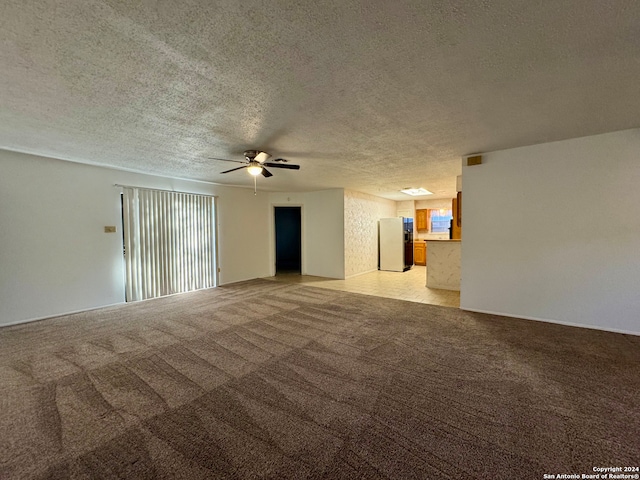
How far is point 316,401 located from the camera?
1929mm

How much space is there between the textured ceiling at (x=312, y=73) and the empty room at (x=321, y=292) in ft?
0.06

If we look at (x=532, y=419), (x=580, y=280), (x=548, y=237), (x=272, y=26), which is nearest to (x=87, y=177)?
(x=272, y=26)

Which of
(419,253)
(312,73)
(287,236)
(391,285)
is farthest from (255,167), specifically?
(419,253)

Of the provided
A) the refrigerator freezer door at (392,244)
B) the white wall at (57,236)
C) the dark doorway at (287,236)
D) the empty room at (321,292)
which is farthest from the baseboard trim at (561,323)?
the dark doorway at (287,236)

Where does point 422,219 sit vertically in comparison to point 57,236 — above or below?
above

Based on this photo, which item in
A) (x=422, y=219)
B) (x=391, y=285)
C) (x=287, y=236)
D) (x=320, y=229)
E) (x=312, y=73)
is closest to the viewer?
(x=312, y=73)

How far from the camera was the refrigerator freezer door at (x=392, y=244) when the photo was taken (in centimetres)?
800

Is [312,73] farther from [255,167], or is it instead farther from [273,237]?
[273,237]

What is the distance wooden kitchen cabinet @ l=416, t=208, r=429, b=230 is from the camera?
9805 mm

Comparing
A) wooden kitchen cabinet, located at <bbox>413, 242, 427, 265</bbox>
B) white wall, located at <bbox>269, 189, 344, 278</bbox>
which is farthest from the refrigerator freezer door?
white wall, located at <bbox>269, 189, 344, 278</bbox>

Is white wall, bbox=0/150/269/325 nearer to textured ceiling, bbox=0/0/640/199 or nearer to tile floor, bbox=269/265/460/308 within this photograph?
textured ceiling, bbox=0/0/640/199

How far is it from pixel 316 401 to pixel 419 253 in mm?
8311

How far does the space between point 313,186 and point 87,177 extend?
4506mm

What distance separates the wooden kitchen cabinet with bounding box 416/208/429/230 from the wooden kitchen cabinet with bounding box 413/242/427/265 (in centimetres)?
96
